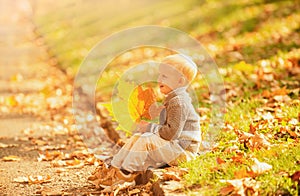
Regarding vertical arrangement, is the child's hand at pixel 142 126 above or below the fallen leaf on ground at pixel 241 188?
above

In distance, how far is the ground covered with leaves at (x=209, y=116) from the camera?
11.8 feet

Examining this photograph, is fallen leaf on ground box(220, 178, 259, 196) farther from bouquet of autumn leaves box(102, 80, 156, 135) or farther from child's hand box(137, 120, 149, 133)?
bouquet of autumn leaves box(102, 80, 156, 135)

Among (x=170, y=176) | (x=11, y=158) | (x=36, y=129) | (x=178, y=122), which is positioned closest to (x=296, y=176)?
(x=170, y=176)

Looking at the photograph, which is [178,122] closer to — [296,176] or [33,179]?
[296,176]

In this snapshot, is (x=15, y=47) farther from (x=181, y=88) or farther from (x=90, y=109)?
(x=181, y=88)

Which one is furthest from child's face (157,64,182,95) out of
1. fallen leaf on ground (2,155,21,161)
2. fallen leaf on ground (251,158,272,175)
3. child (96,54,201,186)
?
fallen leaf on ground (2,155,21,161)

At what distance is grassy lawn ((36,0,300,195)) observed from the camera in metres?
3.55

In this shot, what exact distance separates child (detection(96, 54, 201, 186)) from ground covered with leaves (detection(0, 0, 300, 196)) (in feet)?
0.38

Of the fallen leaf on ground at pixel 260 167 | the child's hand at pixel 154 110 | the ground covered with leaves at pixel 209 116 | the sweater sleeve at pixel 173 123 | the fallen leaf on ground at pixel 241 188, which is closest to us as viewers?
the fallen leaf on ground at pixel 241 188

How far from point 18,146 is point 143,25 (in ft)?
27.1

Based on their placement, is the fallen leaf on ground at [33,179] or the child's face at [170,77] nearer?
the child's face at [170,77]

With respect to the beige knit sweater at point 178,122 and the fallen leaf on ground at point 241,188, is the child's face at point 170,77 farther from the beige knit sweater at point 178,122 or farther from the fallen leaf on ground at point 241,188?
the fallen leaf on ground at point 241,188

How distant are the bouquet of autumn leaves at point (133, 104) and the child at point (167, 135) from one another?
0.64 feet

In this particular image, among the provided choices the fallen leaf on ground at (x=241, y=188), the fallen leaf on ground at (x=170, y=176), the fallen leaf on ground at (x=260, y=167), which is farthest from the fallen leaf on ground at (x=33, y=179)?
the fallen leaf on ground at (x=260, y=167)
